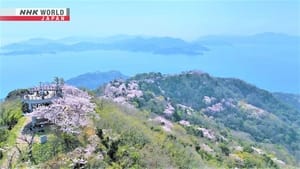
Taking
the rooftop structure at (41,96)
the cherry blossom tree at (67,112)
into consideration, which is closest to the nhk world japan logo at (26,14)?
the cherry blossom tree at (67,112)

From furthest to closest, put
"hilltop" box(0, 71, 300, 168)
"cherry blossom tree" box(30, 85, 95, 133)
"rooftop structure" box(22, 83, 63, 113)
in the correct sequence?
"rooftop structure" box(22, 83, 63, 113) < "cherry blossom tree" box(30, 85, 95, 133) < "hilltop" box(0, 71, 300, 168)

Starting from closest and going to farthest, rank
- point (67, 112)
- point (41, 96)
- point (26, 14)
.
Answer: point (26, 14) → point (67, 112) → point (41, 96)

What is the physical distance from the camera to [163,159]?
26.9ft

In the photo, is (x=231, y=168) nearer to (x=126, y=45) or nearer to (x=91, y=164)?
(x=91, y=164)

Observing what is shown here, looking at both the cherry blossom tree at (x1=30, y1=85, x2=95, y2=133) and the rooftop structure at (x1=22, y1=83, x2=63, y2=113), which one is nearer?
the cherry blossom tree at (x1=30, y1=85, x2=95, y2=133)

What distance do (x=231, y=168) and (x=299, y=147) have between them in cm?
949

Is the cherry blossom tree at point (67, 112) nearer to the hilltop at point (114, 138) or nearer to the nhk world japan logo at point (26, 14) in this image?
the hilltop at point (114, 138)

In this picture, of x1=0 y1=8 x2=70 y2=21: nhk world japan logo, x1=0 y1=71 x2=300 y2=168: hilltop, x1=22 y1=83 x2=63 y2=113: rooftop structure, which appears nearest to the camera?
x1=0 y1=8 x2=70 y2=21: nhk world japan logo

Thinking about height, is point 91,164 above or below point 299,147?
above

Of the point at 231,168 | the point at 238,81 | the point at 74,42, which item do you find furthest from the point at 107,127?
the point at 238,81

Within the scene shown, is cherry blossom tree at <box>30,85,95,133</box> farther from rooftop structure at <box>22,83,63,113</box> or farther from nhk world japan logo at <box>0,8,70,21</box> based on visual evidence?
nhk world japan logo at <box>0,8,70,21</box>

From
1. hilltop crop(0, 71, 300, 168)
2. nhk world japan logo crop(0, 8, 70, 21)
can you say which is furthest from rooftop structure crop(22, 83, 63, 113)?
nhk world japan logo crop(0, 8, 70, 21)

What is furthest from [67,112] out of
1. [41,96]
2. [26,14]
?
[26,14]

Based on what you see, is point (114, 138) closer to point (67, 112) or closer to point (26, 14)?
point (67, 112)
